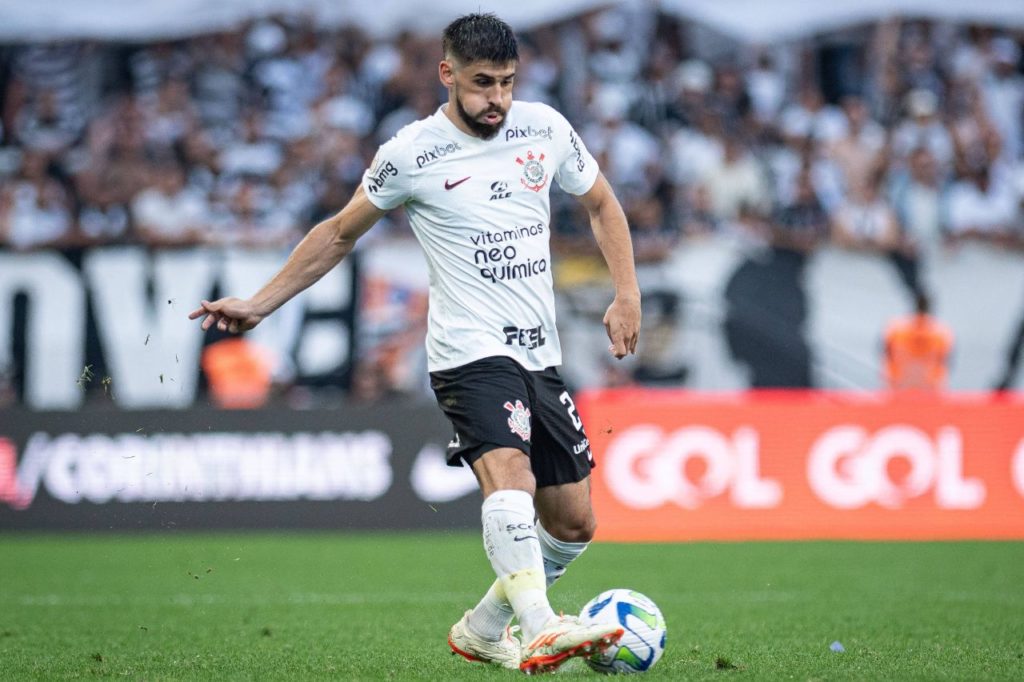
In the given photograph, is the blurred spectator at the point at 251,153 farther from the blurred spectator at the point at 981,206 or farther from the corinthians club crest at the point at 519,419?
the corinthians club crest at the point at 519,419

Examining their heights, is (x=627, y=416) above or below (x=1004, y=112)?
below

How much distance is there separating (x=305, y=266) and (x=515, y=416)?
1.02m

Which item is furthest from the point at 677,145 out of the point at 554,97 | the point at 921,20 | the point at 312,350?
the point at 312,350

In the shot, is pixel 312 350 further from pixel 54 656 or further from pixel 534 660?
pixel 534 660

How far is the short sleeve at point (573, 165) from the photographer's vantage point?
18.9 ft

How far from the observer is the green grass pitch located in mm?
5742

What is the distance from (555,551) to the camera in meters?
5.86

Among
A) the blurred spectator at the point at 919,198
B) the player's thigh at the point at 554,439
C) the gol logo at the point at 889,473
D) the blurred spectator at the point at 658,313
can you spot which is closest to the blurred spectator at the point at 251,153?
the blurred spectator at the point at 658,313

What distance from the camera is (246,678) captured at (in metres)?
5.41

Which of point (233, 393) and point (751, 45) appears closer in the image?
point (233, 393)

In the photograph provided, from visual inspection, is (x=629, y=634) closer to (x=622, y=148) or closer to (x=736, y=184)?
(x=736, y=184)

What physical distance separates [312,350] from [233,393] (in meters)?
0.91

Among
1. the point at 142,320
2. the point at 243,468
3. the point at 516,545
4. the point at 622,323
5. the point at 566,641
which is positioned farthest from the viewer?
the point at 142,320

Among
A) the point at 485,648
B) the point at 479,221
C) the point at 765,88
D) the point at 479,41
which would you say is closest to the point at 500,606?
the point at 485,648
